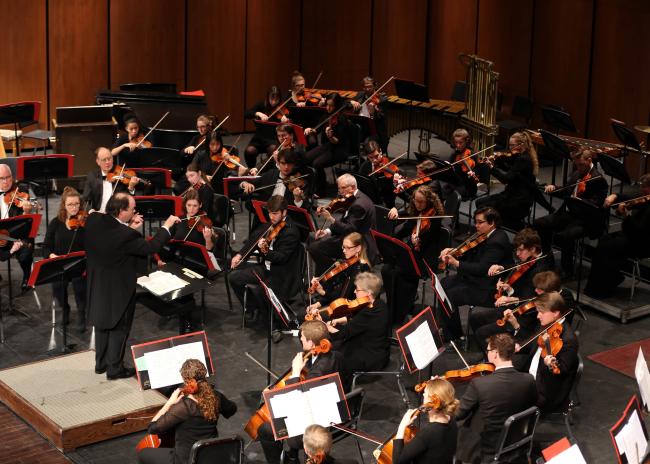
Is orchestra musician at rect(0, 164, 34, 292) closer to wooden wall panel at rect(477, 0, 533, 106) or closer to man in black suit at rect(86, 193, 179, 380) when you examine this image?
man in black suit at rect(86, 193, 179, 380)

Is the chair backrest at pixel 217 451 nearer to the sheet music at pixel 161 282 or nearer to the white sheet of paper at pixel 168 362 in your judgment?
the white sheet of paper at pixel 168 362

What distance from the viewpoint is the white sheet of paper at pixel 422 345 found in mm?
6680

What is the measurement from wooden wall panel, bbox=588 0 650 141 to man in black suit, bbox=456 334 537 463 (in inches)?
326

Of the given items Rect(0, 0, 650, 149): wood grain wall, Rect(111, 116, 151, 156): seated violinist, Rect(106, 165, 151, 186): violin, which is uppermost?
Rect(0, 0, 650, 149): wood grain wall

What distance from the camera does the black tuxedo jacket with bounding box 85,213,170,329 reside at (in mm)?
7582

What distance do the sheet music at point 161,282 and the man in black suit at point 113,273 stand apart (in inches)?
9.5

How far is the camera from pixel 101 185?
33.8 feet

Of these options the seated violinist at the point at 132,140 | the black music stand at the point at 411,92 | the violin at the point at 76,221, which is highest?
the black music stand at the point at 411,92

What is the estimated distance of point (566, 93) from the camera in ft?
47.9

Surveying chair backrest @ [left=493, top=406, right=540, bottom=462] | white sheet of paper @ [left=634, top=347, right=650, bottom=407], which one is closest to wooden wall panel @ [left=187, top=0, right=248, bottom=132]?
chair backrest @ [left=493, top=406, right=540, bottom=462]

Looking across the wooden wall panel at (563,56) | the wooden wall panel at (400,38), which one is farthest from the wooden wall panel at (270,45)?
the wooden wall panel at (563,56)

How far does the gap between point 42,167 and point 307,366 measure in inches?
188

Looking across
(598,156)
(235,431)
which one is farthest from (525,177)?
(235,431)

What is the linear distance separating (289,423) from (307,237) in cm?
388
